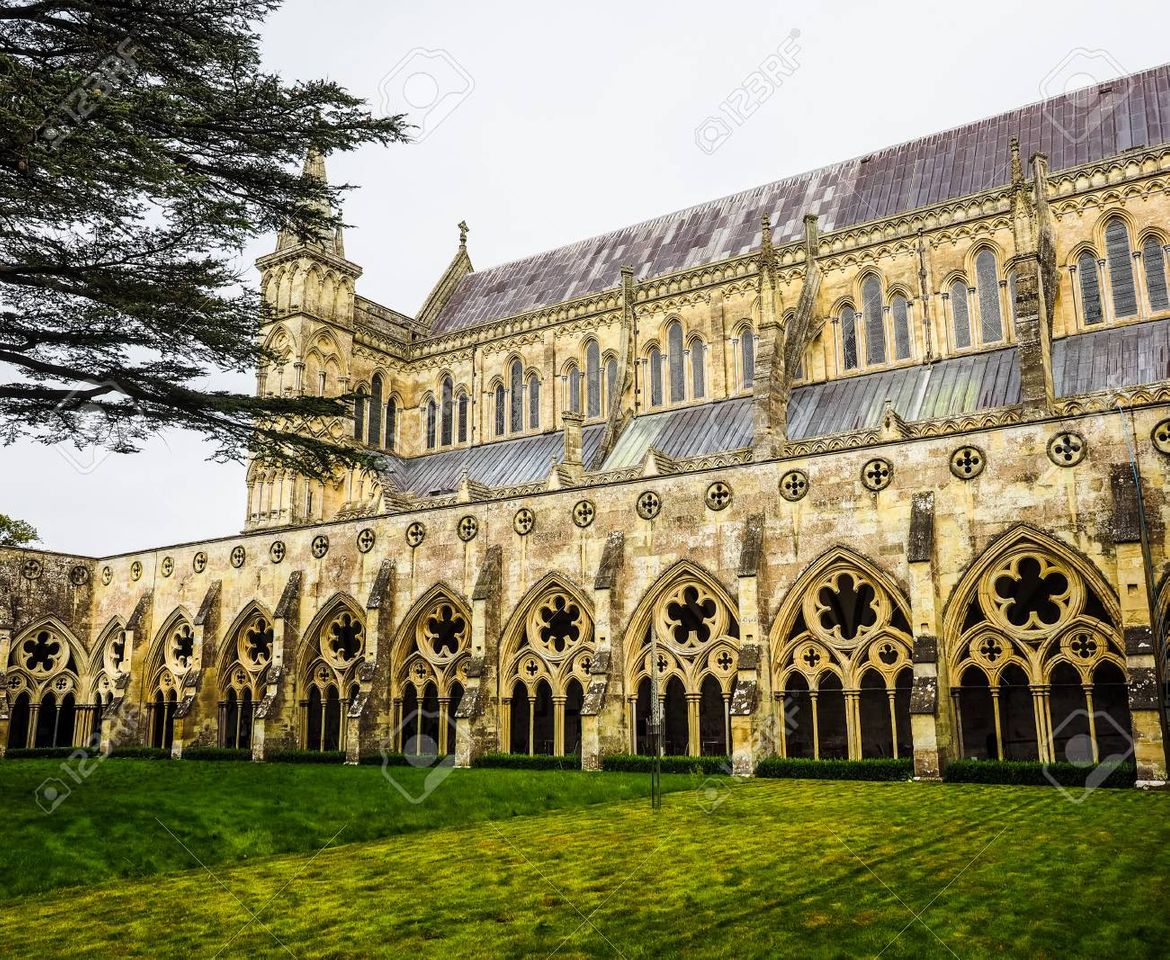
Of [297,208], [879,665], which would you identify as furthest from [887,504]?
[297,208]

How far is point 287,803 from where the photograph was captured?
48.2 ft

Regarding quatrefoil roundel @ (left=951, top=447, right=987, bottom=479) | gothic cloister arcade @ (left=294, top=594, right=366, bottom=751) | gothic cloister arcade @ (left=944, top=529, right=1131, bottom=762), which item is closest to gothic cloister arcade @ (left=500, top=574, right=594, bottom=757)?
gothic cloister arcade @ (left=294, top=594, right=366, bottom=751)

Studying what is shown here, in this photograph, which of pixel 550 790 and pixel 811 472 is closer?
pixel 550 790

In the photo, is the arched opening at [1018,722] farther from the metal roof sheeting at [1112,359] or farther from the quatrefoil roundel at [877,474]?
the metal roof sheeting at [1112,359]

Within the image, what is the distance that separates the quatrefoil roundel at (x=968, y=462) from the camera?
826 inches

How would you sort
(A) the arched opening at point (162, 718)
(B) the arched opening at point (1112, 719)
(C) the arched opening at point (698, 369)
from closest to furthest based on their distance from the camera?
(B) the arched opening at point (1112, 719)
(A) the arched opening at point (162, 718)
(C) the arched opening at point (698, 369)

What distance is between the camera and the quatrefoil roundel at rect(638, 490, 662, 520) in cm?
2508

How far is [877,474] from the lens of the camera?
73.0ft

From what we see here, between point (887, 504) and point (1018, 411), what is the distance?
636 centimetres

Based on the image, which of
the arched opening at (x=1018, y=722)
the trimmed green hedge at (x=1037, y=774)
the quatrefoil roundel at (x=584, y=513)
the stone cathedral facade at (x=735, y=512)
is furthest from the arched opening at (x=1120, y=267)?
the quatrefoil roundel at (x=584, y=513)

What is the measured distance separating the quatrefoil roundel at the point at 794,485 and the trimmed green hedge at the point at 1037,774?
6.53 m

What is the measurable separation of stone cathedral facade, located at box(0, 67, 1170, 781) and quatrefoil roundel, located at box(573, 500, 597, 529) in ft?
0.62

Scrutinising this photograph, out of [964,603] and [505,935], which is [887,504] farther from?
[505,935]

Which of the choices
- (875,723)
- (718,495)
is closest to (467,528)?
(718,495)
